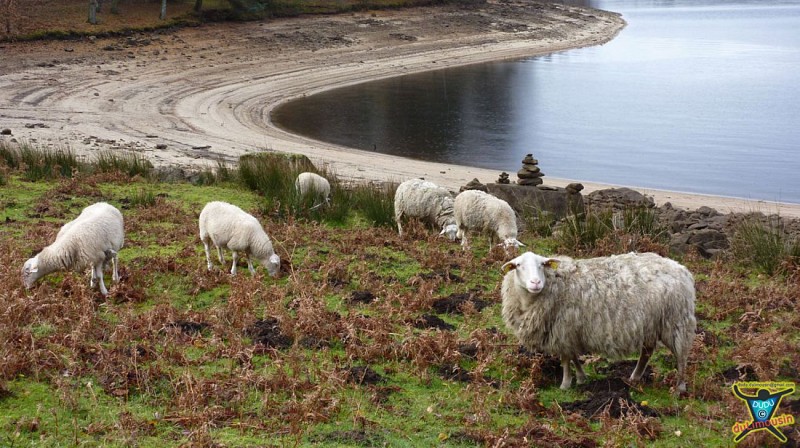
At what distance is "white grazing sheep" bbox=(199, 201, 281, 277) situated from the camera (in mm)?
10414

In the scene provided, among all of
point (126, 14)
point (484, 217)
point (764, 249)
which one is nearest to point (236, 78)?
point (126, 14)

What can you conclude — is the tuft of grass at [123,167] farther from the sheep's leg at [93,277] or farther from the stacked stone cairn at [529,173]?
the stacked stone cairn at [529,173]

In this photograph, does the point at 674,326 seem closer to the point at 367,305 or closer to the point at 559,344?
the point at 559,344

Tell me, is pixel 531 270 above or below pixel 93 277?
above

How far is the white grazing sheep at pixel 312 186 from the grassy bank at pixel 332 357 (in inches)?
89.2

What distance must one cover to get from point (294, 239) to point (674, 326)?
6.29m

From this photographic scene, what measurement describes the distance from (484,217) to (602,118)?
2923 cm

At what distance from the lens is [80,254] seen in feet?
30.6

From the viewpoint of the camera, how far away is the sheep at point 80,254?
365 inches

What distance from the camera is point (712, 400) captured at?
706cm

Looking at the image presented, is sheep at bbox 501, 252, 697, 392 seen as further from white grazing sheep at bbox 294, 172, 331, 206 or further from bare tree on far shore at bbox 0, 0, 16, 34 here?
bare tree on far shore at bbox 0, 0, 16, 34

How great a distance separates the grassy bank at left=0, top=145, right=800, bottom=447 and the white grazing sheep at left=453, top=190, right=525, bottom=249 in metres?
0.98

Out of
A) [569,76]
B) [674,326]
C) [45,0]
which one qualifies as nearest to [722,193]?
[674,326]

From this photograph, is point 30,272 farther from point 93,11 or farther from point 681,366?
point 93,11
